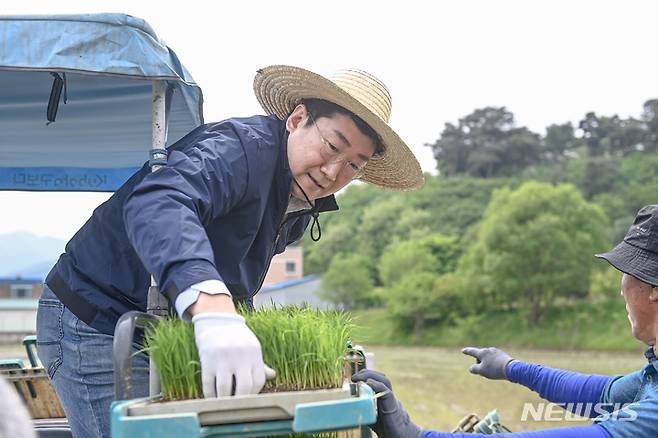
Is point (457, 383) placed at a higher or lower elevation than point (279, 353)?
lower

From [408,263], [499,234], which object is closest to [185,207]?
[499,234]

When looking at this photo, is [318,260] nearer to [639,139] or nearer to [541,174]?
[541,174]

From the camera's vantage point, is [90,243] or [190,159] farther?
[90,243]

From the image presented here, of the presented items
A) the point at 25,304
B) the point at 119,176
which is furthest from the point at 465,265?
the point at 119,176

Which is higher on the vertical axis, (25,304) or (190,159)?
(190,159)

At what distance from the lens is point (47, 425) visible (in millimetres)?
3314

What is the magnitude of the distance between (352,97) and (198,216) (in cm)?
69

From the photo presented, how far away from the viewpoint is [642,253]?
2.29 metres

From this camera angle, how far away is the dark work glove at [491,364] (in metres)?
2.82

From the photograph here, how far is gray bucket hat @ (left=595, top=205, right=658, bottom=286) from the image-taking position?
7.38 ft

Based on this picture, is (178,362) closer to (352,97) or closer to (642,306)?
(352,97)

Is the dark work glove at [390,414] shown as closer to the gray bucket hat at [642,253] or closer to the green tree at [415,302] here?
the gray bucket hat at [642,253]

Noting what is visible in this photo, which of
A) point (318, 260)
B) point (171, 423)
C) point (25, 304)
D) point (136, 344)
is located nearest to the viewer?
point (171, 423)

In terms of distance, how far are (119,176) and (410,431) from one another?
86.7 inches
